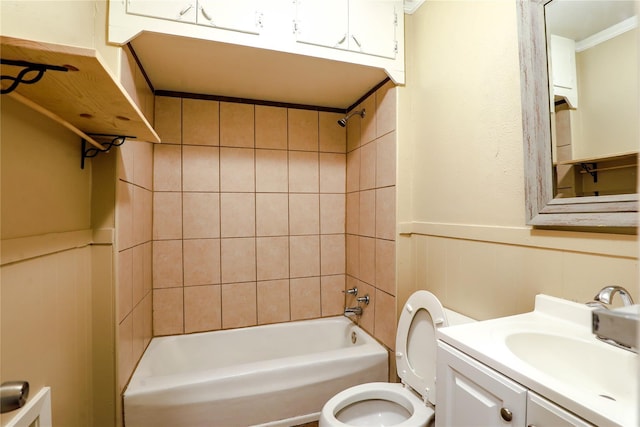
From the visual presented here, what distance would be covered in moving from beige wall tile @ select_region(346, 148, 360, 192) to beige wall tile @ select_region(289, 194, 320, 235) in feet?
0.91

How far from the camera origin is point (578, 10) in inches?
40.9

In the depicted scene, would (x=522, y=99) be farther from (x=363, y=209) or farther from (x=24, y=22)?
(x=24, y=22)

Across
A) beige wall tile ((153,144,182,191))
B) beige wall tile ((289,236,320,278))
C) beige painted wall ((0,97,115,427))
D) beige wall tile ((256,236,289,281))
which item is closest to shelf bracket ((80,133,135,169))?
beige painted wall ((0,97,115,427))

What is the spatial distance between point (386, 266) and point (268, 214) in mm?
952

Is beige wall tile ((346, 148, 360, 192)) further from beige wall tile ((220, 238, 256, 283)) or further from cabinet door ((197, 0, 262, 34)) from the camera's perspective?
cabinet door ((197, 0, 262, 34))

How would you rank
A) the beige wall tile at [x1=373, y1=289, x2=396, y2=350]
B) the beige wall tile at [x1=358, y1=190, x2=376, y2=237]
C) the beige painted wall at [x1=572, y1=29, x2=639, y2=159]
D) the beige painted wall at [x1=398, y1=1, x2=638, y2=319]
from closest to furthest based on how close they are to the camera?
the beige painted wall at [x1=572, y1=29, x2=639, y2=159] → the beige painted wall at [x1=398, y1=1, x2=638, y2=319] → the beige wall tile at [x1=373, y1=289, x2=396, y2=350] → the beige wall tile at [x1=358, y1=190, x2=376, y2=237]

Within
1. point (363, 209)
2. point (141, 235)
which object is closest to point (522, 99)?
point (363, 209)

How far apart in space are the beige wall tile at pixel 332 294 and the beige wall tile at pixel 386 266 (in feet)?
1.72

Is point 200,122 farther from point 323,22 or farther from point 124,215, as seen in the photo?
point 323,22

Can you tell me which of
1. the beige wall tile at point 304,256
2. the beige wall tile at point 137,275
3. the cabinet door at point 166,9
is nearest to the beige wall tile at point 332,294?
the beige wall tile at point 304,256

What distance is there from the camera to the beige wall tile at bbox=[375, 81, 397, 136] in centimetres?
185

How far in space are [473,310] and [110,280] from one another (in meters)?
1.66

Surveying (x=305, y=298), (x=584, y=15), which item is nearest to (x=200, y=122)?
(x=305, y=298)

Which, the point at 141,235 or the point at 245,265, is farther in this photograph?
the point at 245,265
